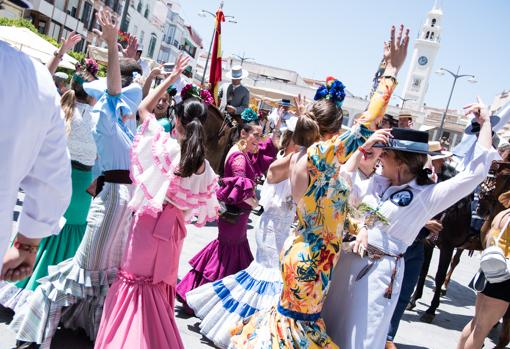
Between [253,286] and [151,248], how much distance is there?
119 cm

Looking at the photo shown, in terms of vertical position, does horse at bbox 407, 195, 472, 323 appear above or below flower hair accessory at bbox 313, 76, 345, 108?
below

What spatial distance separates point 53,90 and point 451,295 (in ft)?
23.5

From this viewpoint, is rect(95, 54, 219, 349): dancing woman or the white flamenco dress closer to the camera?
rect(95, 54, 219, 349): dancing woman

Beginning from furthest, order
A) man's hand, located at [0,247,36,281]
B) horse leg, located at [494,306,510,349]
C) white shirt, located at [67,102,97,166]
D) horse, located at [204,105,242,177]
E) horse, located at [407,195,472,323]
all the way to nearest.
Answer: horse, located at [204,105,242,177], horse, located at [407,195,472,323], horse leg, located at [494,306,510,349], white shirt, located at [67,102,97,166], man's hand, located at [0,247,36,281]

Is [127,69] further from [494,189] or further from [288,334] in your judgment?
[494,189]

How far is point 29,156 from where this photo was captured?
1.84 meters

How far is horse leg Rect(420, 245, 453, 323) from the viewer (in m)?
5.93

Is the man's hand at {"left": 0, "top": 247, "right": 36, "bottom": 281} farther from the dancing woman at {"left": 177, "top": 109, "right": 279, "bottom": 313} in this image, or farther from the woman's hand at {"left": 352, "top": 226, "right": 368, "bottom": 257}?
the dancing woman at {"left": 177, "top": 109, "right": 279, "bottom": 313}

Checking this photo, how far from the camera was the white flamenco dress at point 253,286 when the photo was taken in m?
3.96

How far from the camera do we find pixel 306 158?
2.92m

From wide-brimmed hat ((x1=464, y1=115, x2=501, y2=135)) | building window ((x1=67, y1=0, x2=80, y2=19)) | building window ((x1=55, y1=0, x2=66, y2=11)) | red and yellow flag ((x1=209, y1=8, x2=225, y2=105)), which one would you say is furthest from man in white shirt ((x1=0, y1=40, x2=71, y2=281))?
building window ((x1=67, y1=0, x2=80, y2=19))

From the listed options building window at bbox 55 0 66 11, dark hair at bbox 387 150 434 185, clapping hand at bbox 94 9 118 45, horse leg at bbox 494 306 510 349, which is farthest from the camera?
building window at bbox 55 0 66 11

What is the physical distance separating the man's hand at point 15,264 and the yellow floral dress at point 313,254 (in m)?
1.49

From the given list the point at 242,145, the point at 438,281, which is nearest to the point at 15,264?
the point at 242,145
